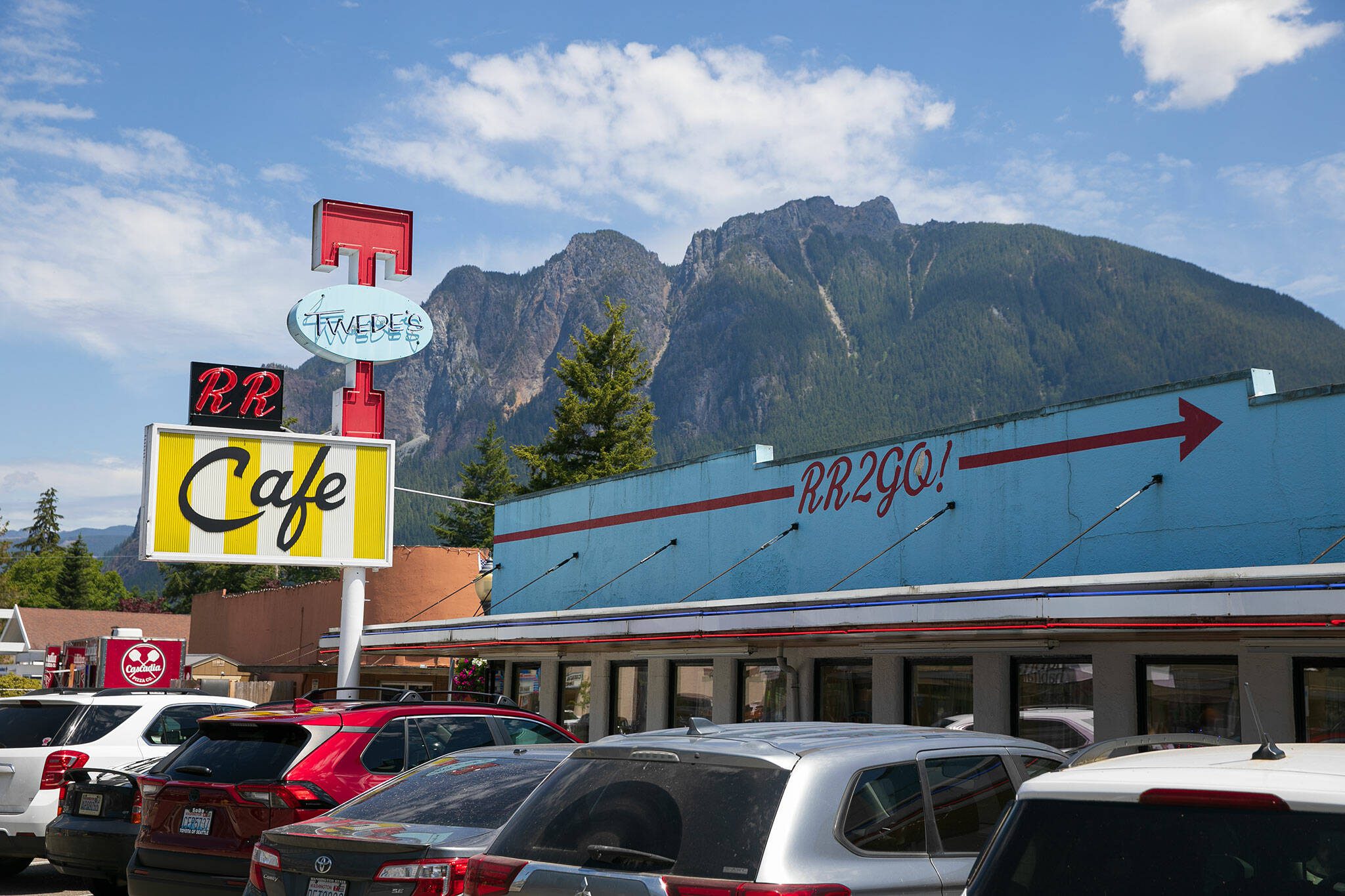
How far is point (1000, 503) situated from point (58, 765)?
10510mm

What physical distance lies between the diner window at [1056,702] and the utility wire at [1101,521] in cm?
122

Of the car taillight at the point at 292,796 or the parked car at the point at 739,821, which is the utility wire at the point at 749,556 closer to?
the car taillight at the point at 292,796

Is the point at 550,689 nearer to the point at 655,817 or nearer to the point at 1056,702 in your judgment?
the point at 1056,702

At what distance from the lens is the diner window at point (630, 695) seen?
20047 mm

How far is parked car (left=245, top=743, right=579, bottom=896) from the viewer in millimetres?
6656

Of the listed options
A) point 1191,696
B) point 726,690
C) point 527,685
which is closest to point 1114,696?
point 1191,696

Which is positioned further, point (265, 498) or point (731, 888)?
point (265, 498)

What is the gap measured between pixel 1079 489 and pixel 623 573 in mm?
8963

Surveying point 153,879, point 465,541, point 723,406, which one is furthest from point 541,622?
point 723,406

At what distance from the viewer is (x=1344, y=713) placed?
1154 cm

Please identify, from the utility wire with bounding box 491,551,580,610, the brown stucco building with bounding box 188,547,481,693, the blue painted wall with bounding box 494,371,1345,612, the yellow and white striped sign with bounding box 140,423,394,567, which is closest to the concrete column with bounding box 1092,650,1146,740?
the blue painted wall with bounding box 494,371,1345,612

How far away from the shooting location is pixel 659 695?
19422 millimetres

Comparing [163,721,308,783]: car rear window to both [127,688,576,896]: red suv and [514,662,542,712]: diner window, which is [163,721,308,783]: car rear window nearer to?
[127,688,576,896]: red suv

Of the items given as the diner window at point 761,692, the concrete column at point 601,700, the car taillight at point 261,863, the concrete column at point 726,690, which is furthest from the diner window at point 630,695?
the car taillight at point 261,863
